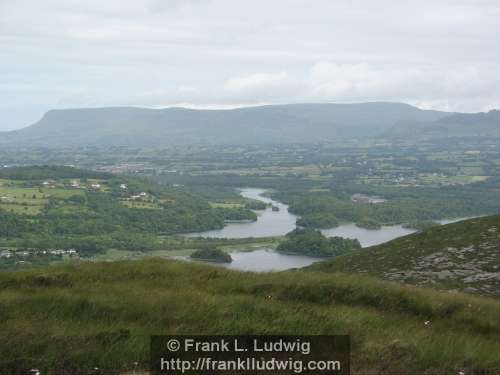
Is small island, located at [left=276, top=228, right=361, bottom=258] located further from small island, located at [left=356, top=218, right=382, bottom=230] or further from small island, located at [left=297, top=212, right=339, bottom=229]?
small island, located at [left=356, top=218, right=382, bottom=230]

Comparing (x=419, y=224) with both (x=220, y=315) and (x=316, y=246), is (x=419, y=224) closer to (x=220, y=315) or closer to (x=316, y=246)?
(x=316, y=246)

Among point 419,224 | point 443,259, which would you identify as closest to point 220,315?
point 443,259

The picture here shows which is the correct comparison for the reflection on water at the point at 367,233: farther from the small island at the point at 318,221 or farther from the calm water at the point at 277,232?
the small island at the point at 318,221

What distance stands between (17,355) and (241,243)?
71.7 metres

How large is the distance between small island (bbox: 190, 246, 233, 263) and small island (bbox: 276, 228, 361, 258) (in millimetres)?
9506

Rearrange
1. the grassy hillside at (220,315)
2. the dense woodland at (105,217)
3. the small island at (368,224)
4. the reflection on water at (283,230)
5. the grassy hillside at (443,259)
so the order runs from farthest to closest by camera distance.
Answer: the small island at (368,224)
the reflection on water at (283,230)
the dense woodland at (105,217)
the grassy hillside at (443,259)
the grassy hillside at (220,315)

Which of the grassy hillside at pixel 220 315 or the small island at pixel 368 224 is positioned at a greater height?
the grassy hillside at pixel 220 315

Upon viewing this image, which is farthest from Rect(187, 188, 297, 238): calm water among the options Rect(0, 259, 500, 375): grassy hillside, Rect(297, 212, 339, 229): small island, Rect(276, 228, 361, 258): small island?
Rect(0, 259, 500, 375): grassy hillside

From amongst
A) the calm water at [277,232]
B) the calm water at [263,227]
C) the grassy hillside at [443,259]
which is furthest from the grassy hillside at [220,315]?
the calm water at [263,227]

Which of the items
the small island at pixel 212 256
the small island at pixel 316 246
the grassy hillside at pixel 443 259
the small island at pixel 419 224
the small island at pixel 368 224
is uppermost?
the grassy hillside at pixel 443 259

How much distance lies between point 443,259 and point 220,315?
39.5 feet

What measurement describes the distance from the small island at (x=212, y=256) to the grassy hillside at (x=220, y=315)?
1956 inches

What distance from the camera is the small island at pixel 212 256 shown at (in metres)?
62.3

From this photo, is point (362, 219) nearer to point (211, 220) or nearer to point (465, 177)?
point (211, 220)
